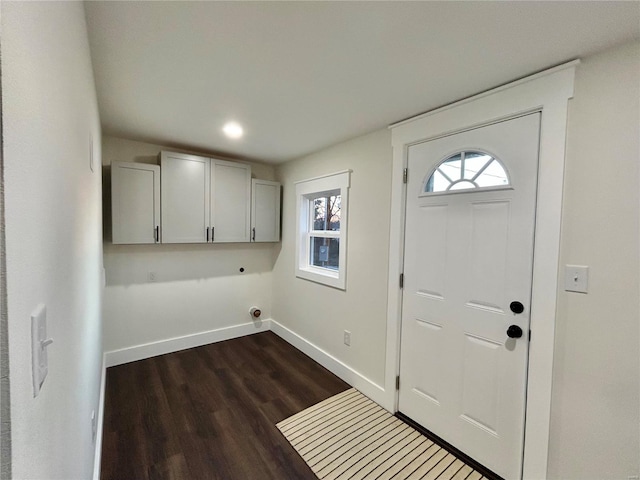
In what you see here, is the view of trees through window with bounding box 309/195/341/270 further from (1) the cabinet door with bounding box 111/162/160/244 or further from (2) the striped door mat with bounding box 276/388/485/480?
(1) the cabinet door with bounding box 111/162/160/244

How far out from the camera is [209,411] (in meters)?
2.17

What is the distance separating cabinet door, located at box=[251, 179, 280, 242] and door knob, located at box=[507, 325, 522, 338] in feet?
8.75

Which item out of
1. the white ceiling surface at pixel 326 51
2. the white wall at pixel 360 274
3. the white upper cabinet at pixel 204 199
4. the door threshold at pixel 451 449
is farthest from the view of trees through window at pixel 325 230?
the door threshold at pixel 451 449

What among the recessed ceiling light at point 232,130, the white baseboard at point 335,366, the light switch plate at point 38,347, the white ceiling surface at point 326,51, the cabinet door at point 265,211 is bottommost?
the white baseboard at point 335,366

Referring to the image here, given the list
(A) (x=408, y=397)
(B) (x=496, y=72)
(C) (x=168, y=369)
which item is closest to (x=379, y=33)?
(B) (x=496, y=72)

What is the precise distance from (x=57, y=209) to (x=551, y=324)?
2.09m

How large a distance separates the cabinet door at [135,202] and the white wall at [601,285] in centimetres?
319

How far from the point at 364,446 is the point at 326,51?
2382 mm

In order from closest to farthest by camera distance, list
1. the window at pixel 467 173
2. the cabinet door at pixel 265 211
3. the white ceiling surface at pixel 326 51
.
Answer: the white ceiling surface at pixel 326 51 → the window at pixel 467 173 → the cabinet door at pixel 265 211

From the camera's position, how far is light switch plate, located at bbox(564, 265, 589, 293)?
134cm

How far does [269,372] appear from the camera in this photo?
2746 millimetres

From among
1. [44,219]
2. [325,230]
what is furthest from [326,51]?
[325,230]

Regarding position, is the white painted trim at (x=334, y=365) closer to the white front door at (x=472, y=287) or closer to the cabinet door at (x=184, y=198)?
the white front door at (x=472, y=287)

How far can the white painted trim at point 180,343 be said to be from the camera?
2.82m
